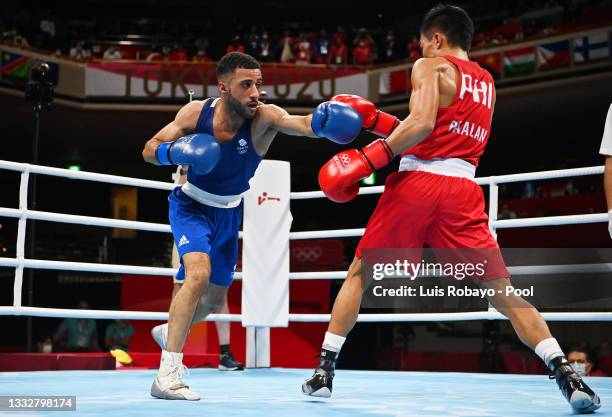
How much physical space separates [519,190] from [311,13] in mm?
7480

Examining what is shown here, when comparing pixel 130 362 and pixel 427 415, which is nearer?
pixel 427 415

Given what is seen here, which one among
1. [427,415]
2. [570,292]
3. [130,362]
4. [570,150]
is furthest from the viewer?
[570,150]

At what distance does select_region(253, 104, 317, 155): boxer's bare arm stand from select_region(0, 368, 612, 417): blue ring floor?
3.22 feet

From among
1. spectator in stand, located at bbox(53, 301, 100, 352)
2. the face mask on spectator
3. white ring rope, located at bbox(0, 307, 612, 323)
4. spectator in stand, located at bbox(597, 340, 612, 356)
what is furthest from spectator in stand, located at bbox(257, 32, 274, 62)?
white ring rope, located at bbox(0, 307, 612, 323)

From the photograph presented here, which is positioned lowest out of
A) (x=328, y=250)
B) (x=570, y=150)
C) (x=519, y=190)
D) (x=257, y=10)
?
(x=328, y=250)

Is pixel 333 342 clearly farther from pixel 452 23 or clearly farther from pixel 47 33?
pixel 47 33

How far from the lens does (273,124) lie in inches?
123

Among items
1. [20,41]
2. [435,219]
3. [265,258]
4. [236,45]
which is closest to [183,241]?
[435,219]

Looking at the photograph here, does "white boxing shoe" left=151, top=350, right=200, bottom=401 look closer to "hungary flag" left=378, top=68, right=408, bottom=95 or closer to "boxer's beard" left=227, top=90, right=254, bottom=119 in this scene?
"boxer's beard" left=227, top=90, right=254, bottom=119

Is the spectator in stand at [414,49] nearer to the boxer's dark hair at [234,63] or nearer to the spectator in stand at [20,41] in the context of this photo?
the spectator in stand at [20,41]

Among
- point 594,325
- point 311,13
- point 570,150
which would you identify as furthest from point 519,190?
point 311,13

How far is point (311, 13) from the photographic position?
18.7 meters

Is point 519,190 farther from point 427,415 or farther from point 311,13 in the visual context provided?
point 427,415

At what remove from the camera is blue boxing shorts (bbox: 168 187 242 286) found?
2.99m
